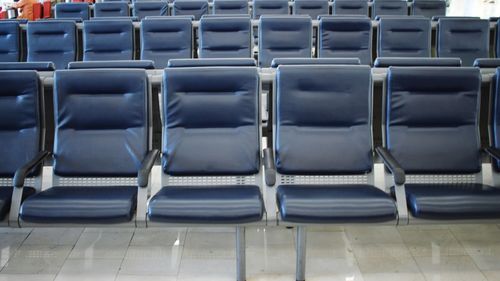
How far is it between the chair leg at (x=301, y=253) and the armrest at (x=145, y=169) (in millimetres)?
690

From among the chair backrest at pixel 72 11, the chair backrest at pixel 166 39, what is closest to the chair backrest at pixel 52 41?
the chair backrest at pixel 166 39

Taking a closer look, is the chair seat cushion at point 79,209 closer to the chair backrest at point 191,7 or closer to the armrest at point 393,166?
the armrest at point 393,166

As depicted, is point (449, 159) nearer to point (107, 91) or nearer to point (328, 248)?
point (328, 248)

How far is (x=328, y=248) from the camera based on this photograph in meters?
2.21

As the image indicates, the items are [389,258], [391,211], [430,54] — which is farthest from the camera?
[430,54]

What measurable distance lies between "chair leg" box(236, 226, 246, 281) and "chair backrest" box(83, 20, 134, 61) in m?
2.71

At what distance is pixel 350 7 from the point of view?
18.0 ft

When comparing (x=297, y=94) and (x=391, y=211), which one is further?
(x=297, y=94)

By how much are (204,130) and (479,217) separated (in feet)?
4.24

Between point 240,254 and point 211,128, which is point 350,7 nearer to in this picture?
point 211,128

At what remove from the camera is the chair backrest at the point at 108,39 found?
407 centimetres

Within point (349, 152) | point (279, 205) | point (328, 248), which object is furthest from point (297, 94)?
point (328, 248)

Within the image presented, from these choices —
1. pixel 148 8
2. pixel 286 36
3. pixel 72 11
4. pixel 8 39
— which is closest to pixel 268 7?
pixel 148 8

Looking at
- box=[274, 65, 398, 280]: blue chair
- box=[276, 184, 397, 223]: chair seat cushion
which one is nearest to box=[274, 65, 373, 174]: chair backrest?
box=[274, 65, 398, 280]: blue chair
